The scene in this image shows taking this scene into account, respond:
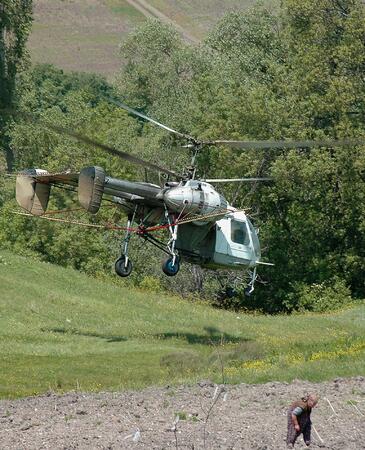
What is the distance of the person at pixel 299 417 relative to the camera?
19.9m

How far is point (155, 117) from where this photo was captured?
87938 mm

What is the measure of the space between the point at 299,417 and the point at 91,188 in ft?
46.6

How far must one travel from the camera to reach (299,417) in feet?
65.6

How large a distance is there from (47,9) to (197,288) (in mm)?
135621

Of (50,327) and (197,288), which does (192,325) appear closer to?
(50,327)

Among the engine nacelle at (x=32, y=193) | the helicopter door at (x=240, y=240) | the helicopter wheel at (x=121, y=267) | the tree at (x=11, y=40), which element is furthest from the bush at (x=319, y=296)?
the engine nacelle at (x=32, y=193)

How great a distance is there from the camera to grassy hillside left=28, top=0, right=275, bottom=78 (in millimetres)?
171625

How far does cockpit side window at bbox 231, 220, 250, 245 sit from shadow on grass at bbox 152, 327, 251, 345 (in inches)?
119

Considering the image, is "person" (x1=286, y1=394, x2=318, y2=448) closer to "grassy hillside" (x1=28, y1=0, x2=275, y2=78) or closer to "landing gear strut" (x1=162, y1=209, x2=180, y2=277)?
"landing gear strut" (x1=162, y1=209, x2=180, y2=277)

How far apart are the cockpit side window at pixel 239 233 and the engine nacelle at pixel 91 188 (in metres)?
6.01

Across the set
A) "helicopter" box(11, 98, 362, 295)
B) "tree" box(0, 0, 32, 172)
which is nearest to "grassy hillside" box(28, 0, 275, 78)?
"tree" box(0, 0, 32, 172)

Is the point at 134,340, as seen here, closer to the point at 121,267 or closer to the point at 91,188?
the point at 121,267

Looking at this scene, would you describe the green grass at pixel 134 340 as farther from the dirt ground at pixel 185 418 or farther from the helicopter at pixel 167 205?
the helicopter at pixel 167 205

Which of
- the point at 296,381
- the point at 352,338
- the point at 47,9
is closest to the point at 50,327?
the point at 352,338
